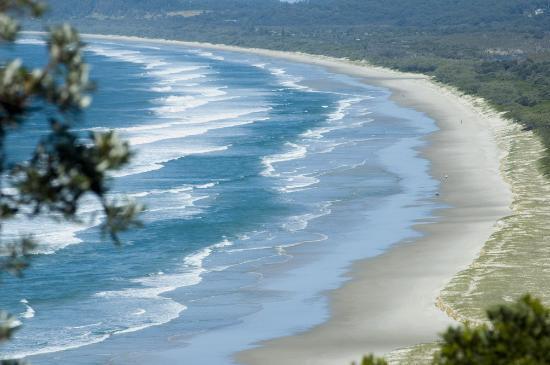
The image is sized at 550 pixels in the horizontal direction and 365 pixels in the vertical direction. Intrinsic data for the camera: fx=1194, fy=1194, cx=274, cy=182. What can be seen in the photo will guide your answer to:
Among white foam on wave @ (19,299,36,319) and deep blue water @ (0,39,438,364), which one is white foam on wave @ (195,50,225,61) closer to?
deep blue water @ (0,39,438,364)

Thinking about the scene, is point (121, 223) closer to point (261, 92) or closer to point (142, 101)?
point (142, 101)

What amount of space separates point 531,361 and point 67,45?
5.44m

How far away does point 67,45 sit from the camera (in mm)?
8523

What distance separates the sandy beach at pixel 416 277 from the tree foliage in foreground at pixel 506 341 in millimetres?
13472

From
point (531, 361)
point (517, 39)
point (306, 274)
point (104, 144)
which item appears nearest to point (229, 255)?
point (306, 274)

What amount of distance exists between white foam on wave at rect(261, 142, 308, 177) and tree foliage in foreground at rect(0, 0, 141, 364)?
44.8 meters

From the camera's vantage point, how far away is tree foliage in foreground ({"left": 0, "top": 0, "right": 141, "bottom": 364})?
8430 mm

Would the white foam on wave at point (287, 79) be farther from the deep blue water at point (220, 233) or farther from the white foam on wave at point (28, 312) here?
the white foam on wave at point (28, 312)

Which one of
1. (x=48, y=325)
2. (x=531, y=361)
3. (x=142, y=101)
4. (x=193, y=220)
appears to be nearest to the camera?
(x=531, y=361)

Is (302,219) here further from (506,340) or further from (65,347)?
(506,340)

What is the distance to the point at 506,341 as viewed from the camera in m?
11.6

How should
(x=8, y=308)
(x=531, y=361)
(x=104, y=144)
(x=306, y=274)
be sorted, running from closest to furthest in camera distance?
(x=104, y=144) < (x=531, y=361) < (x=8, y=308) < (x=306, y=274)

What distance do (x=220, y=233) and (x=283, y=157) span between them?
2032 centimetres

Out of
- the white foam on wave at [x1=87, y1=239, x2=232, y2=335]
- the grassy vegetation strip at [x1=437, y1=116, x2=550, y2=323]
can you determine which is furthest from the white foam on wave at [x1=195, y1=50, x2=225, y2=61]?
the white foam on wave at [x1=87, y1=239, x2=232, y2=335]
